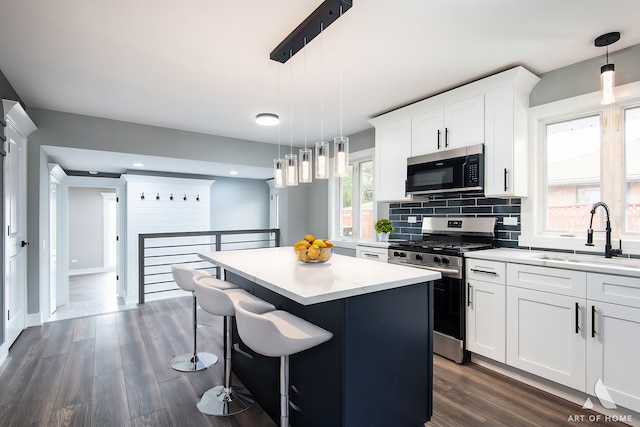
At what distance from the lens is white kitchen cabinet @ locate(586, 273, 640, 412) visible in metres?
1.85

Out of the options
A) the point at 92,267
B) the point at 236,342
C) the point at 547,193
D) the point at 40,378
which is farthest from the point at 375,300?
the point at 92,267

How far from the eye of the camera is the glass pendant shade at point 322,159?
219 centimetres

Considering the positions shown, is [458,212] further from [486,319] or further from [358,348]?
[358,348]

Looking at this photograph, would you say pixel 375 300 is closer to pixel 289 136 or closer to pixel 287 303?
pixel 287 303

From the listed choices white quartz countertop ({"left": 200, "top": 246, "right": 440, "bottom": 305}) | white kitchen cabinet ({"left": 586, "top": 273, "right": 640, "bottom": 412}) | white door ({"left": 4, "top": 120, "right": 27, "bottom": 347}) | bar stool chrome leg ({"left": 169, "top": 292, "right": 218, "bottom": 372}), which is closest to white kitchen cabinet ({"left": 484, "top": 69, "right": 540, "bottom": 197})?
white kitchen cabinet ({"left": 586, "top": 273, "right": 640, "bottom": 412})

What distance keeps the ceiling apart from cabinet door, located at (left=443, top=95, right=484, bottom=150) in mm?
216

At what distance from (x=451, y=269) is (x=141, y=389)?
256cm

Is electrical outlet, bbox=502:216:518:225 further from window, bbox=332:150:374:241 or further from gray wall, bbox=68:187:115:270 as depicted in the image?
gray wall, bbox=68:187:115:270

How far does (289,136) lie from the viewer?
484cm

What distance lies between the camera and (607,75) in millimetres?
2068

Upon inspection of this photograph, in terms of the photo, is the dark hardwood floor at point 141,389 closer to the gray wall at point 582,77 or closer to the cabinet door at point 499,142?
the cabinet door at point 499,142

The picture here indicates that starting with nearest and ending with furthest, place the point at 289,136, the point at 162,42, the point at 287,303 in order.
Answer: the point at 287,303 < the point at 162,42 < the point at 289,136

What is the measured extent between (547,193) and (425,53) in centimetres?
161

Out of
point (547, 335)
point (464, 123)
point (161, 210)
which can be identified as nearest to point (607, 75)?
point (464, 123)
